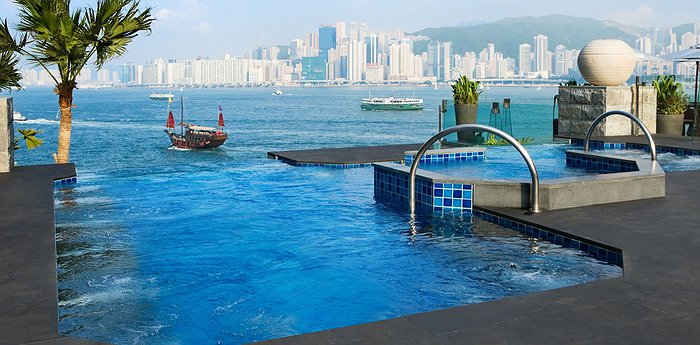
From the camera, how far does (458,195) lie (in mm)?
9820

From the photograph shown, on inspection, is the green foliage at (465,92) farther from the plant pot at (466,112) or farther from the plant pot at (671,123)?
the plant pot at (671,123)

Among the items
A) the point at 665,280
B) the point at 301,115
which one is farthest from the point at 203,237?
the point at 301,115

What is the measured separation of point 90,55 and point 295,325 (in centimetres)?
1075

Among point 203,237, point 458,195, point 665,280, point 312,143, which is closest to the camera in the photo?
point 665,280

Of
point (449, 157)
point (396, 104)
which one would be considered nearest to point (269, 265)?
point (449, 157)

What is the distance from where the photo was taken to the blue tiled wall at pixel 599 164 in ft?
39.5

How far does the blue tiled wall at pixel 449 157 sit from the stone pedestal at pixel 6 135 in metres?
7.01

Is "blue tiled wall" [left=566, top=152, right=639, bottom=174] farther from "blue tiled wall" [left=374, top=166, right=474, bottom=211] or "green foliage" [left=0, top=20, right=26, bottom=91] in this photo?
"green foliage" [left=0, top=20, right=26, bottom=91]

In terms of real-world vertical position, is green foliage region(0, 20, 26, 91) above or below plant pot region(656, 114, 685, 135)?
above

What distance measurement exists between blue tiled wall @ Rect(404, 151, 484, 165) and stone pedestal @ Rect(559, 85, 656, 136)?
612 centimetres

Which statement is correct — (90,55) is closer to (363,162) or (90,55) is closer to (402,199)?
(363,162)

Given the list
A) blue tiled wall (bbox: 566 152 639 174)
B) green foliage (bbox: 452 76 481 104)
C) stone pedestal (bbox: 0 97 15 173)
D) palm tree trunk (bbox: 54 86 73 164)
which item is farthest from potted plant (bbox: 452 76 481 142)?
stone pedestal (bbox: 0 97 15 173)

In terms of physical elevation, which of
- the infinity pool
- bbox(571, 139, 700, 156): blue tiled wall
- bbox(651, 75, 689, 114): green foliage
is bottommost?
the infinity pool

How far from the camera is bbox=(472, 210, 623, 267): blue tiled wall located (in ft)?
23.3
